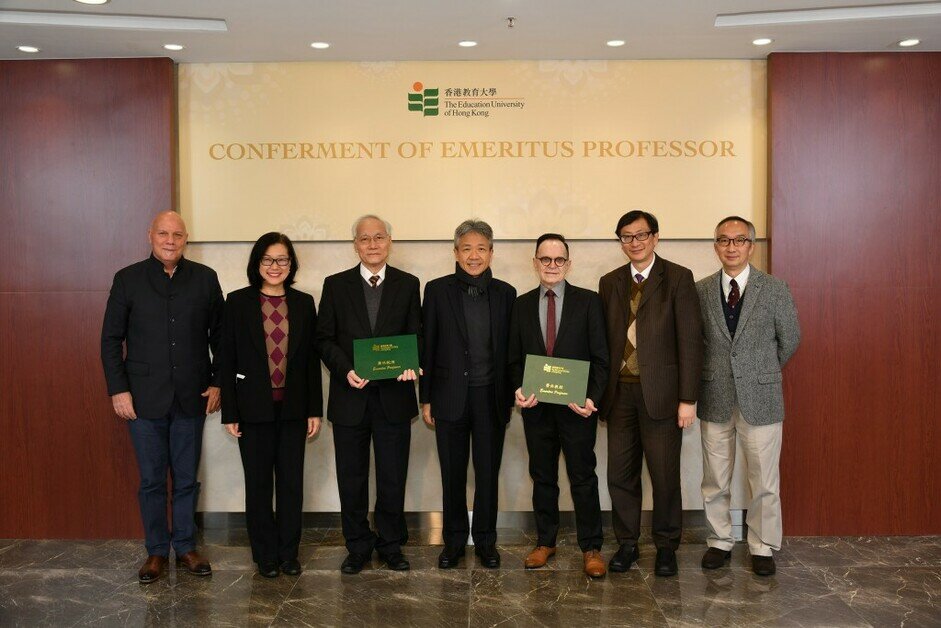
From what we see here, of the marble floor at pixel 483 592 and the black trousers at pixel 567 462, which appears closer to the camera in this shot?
the marble floor at pixel 483 592

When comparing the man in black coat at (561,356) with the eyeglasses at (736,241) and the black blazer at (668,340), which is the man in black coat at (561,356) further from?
the eyeglasses at (736,241)

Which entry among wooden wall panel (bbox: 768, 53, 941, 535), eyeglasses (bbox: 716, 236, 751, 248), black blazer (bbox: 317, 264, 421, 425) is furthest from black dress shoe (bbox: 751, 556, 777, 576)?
black blazer (bbox: 317, 264, 421, 425)

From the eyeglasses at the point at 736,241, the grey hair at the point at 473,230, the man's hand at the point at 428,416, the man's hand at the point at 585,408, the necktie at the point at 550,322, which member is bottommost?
the man's hand at the point at 428,416

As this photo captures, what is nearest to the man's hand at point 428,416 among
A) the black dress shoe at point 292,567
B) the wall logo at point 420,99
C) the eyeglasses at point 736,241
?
the black dress shoe at point 292,567

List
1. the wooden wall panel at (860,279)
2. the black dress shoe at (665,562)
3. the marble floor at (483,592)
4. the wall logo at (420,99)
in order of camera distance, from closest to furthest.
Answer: the marble floor at (483,592) < the black dress shoe at (665,562) < the wooden wall panel at (860,279) < the wall logo at (420,99)

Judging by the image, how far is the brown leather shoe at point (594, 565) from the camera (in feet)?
13.2

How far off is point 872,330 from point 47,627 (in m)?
4.84

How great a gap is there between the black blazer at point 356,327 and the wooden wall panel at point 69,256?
1.48m

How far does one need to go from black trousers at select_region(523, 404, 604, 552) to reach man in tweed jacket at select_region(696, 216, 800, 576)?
2.20 ft

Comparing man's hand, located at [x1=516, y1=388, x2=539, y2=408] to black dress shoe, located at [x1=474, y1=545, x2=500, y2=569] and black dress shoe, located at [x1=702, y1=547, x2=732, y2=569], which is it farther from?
black dress shoe, located at [x1=702, y1=547, x2=732, y2=569]

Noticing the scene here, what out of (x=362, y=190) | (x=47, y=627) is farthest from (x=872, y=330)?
(x=47, y=627)

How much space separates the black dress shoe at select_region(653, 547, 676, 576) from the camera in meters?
4.06

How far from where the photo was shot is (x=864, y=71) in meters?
4.73

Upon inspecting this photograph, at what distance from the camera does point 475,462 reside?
4.15 m
